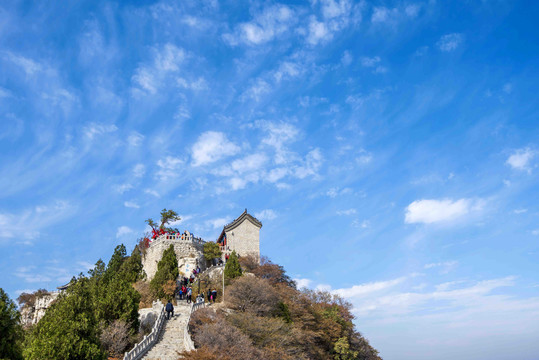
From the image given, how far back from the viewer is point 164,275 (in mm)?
36406

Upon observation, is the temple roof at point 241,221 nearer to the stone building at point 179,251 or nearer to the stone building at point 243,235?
the stone building at point 243,235

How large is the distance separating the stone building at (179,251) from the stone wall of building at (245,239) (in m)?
6.40

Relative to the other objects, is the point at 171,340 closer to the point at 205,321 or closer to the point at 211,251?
the point at 205,321

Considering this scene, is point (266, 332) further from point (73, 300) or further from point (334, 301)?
point (334, 301)

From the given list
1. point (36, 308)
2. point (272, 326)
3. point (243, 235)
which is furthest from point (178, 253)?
point (272, 326)

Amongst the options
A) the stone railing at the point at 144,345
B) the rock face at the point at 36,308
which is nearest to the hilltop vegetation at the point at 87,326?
the stone railing at the point at 144,345

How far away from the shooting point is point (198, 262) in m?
47.3

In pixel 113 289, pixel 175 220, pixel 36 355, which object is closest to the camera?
pixel 36 355

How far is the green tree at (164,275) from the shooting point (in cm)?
3444

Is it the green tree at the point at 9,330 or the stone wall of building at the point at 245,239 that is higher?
the stone wall of building at the point at 245,239

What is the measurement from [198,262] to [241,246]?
9257 millimetres

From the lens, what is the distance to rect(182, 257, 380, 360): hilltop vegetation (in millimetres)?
21438

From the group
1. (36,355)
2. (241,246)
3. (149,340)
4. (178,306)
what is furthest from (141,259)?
(36,355)

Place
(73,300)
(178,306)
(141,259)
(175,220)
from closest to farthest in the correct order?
1. (73,300)
2. (178,306)
3. (141,259)
4. (175,220)
